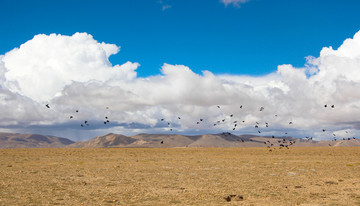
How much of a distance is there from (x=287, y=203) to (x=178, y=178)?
474 inches

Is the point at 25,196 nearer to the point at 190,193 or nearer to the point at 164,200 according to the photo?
the point at 164,200

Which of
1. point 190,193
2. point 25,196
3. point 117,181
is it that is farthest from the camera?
point 117,181

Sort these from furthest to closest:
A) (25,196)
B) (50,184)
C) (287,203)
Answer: (50,184) → (25,196) → (287,203)

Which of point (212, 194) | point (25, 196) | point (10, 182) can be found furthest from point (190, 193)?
point (10, 182)

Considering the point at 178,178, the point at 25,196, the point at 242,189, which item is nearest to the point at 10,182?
the point at 25,196

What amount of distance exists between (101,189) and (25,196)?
4743 millimetres

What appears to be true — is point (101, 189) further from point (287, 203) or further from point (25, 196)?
point (287, 203)

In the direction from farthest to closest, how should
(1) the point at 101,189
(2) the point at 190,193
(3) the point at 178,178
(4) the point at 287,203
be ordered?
(3) the point at 178,178 < (1) the point at 101,189 < (2) the point at 190,193 < (4) the point at 287,203

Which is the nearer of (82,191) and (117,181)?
(82,191)

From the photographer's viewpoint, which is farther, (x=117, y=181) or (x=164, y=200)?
(x=117, y=181)

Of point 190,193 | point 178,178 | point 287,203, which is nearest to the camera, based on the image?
point 287,203

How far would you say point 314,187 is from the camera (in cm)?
2402

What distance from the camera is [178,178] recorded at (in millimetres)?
29047

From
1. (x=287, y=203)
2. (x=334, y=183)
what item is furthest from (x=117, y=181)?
(x=334, y=183)
